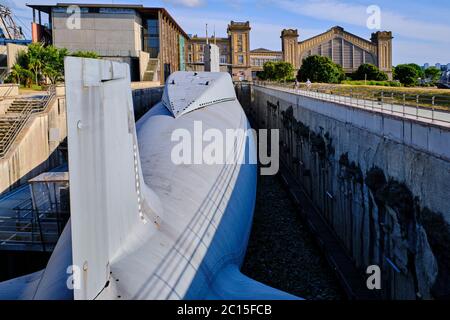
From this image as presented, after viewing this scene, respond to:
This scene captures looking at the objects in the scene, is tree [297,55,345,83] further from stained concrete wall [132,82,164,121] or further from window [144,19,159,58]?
stained concrete wall [132,82,164,121]

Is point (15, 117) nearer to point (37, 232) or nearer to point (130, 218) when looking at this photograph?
point (37, 232)

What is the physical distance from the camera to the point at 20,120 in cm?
2902

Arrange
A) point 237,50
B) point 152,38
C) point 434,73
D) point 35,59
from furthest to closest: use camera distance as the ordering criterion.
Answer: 1. point 237,50
2. point 434,73
3. point 152,38
4. point 35,59

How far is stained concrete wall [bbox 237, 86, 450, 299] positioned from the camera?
13172mm

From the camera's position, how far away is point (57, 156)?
32219mm

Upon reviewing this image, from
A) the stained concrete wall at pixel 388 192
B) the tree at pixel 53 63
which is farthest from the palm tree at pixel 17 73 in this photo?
the stained concrete wall at pixel 388 192

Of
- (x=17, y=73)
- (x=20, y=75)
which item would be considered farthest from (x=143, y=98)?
(x=17, y=73)

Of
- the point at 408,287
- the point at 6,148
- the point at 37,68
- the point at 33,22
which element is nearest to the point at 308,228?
the point at 408,287

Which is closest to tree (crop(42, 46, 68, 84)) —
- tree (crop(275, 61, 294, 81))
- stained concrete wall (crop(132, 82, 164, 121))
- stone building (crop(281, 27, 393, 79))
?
stained concrete wall (crop(132, 82, 164, 121))

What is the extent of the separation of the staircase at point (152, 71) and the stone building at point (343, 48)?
166ft

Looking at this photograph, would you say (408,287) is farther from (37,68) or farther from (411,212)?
(37,68)

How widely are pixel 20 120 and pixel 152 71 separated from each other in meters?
51.9

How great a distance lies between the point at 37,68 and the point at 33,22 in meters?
28.4

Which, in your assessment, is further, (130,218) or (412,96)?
(412,96)
